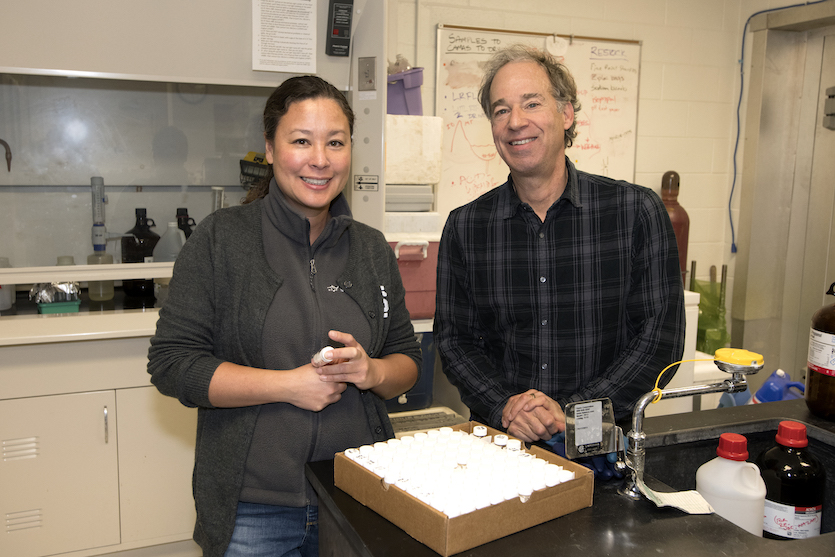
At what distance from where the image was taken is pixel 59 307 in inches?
91.9

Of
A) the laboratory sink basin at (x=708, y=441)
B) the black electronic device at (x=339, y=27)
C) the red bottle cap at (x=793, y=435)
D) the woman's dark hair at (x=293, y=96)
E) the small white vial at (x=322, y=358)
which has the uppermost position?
the black electronic device at (x=339, y=27)

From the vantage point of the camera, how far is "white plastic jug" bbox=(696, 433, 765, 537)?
1.03 metres

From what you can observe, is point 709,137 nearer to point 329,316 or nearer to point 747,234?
point 747,234

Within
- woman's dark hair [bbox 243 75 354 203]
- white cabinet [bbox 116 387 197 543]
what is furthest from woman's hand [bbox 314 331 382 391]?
white cabinet [bbox 116 387 197 543]

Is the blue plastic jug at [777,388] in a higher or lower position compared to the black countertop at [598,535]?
lower

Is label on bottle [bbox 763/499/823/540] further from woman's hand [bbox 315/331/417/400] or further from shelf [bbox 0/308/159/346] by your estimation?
shelf [bbox 0/308/159/346]

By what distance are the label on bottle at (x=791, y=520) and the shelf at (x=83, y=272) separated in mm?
2068

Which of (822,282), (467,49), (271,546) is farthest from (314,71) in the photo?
(822,282)

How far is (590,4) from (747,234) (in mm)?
1550

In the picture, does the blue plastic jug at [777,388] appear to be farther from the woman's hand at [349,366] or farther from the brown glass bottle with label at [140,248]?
the brown glass bottle with label at [140,248]

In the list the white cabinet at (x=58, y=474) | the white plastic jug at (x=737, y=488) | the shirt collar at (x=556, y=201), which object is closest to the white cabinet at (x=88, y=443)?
the white cabinet at (x=58, y=474)

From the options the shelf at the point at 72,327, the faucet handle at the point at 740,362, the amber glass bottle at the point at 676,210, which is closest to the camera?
the faucet handle at the point at 740,362

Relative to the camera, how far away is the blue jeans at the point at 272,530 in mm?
1182

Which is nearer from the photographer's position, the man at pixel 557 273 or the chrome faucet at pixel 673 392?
the chrome faucet at pixel 673 392
